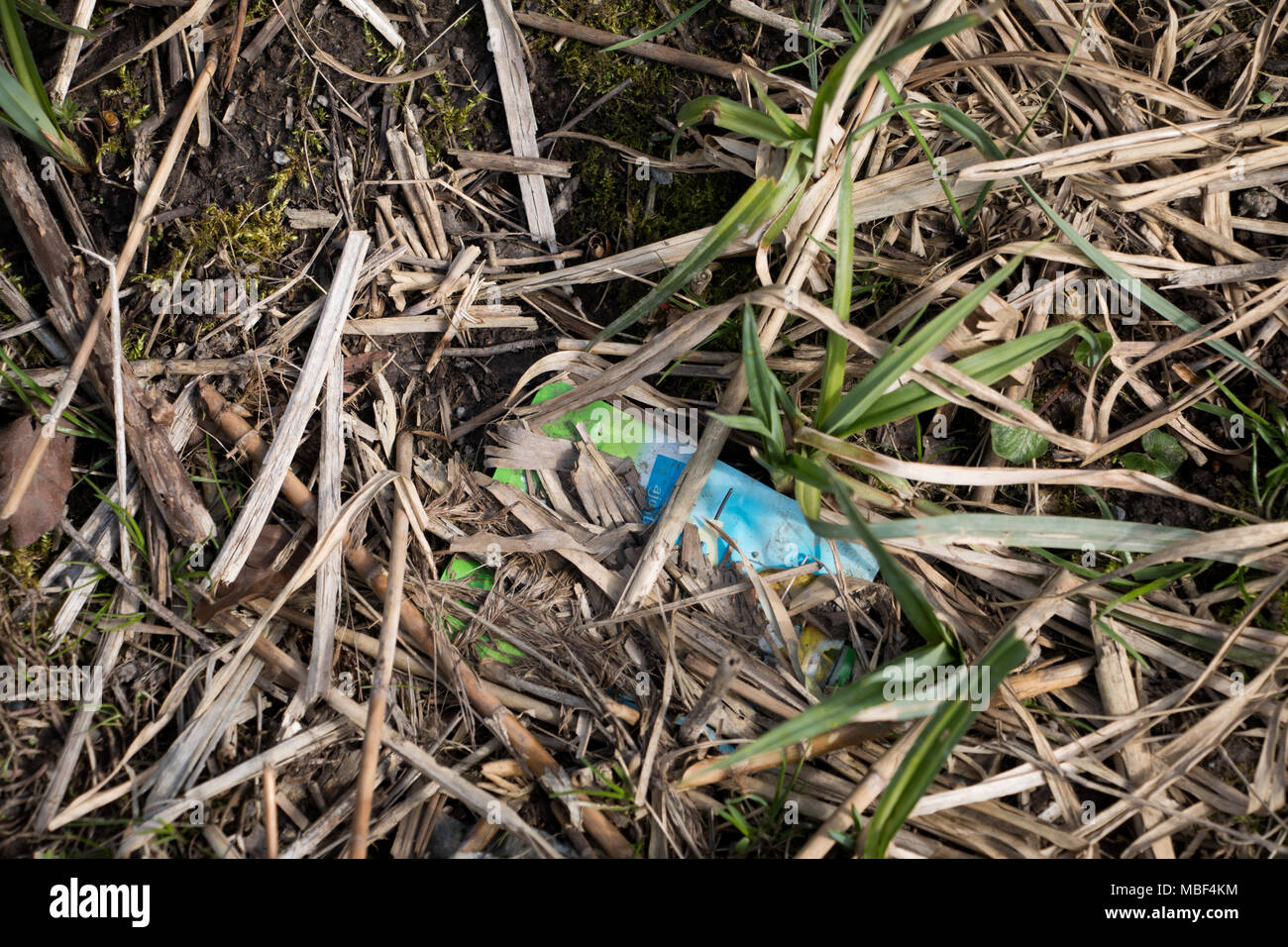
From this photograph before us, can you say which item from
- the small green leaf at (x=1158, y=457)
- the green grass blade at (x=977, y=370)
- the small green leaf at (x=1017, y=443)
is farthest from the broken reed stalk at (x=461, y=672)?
the small green leaf at (x=1158, y=457)

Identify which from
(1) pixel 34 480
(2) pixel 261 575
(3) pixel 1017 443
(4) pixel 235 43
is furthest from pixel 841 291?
(1) pixel 34 480

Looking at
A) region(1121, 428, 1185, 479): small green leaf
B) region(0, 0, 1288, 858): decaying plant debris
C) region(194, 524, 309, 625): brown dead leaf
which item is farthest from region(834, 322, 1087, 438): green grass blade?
region(194, 524, 309, 625): brown dead leaf

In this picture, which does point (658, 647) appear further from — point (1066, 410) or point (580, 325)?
point (1066, 410)

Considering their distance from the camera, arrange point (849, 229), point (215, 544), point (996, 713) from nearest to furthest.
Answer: point (849, 229), point (996, 713), point (215, 544)

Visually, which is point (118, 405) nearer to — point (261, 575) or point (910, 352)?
point (261, 575)

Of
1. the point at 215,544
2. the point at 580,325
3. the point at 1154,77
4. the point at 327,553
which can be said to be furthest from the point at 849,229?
the point at 215,544

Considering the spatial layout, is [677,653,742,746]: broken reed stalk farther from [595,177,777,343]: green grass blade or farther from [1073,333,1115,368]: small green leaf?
[1073,333,1115,368]: small green leaf

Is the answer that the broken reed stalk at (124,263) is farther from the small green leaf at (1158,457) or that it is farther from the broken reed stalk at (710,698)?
the small green leaf at (1158,457)
